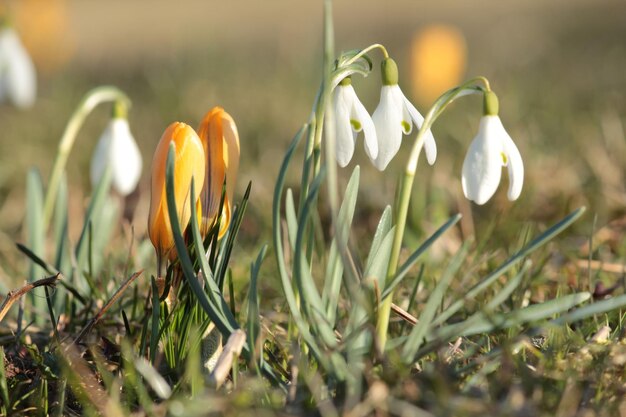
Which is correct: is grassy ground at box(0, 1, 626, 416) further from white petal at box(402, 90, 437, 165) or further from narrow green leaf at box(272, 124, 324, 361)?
white petal at box(402, 90, 437, 165)

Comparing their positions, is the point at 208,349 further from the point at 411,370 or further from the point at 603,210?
the point at 603,210

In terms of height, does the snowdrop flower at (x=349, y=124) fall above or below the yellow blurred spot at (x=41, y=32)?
above

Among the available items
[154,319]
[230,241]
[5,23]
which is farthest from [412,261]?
[5,23]

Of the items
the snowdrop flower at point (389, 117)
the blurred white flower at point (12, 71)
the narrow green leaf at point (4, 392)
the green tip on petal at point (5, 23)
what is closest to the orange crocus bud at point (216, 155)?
Result: the snowdrop flower at point (389, 117)

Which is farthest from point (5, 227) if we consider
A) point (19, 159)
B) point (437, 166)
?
point (437, 166)

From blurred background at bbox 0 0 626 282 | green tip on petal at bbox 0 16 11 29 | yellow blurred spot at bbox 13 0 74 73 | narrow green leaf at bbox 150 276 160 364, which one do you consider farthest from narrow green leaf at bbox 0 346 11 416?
yellow blurred spot at bbox 13 0 74 73

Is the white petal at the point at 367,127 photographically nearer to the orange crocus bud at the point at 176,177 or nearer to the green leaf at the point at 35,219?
the orange crocus bud at the point at 176,177
